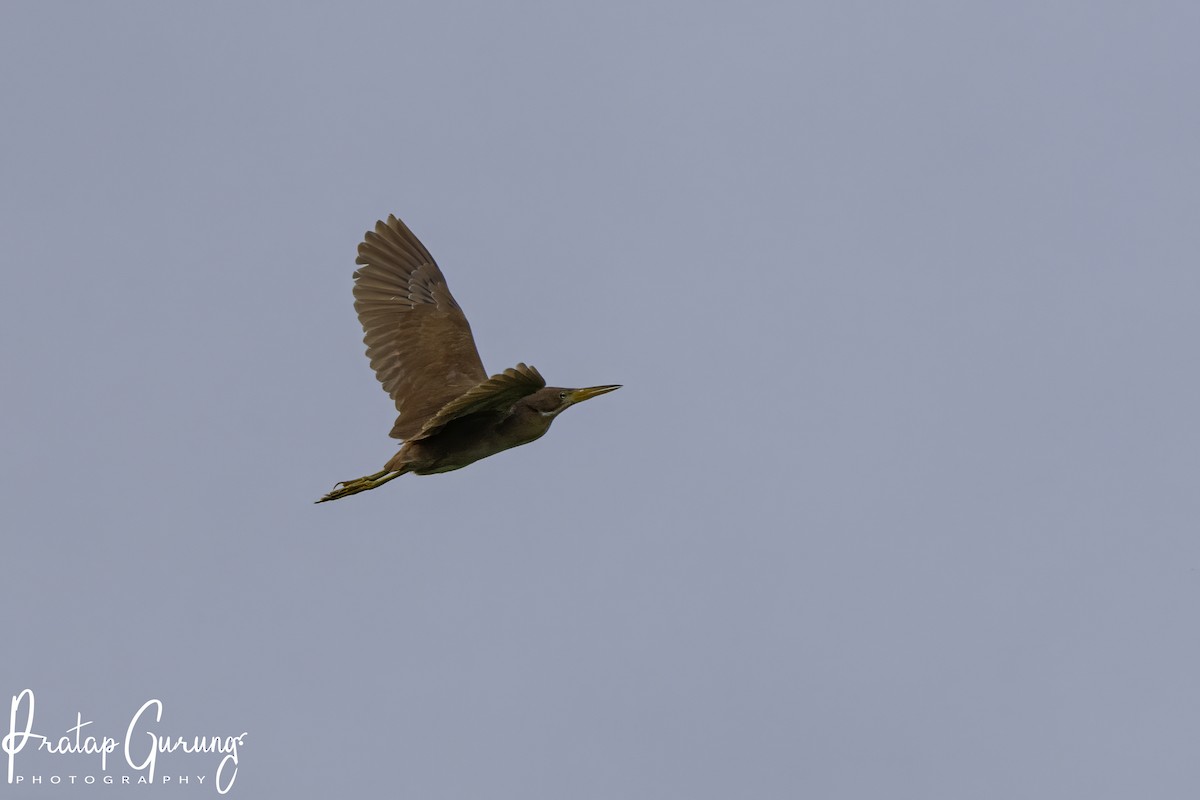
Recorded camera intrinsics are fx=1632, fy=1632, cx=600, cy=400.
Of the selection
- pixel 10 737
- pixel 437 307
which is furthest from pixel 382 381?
pixel 10 737

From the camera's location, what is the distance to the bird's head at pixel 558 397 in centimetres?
1460

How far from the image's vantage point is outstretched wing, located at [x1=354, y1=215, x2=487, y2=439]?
15.6 m

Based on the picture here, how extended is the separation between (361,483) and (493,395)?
2.12 metres

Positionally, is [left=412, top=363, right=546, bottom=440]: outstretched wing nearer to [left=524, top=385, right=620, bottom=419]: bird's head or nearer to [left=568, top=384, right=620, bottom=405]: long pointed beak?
[left=524, top=385, right=620, bottom=419]: bird's head

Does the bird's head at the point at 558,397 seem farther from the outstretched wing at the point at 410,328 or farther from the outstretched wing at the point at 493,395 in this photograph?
the outstretched wing at the point at 410,328

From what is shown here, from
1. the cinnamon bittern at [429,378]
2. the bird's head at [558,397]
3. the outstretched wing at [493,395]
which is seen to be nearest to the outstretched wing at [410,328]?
the cinnamon bittern at [429,378]

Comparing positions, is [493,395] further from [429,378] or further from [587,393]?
[429,378]

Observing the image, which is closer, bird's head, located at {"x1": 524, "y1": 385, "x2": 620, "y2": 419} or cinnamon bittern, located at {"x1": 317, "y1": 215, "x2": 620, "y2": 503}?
cinnamon bittern, located at {"x1": 317, "y1": 215, "x2": 620, "y2": 503}

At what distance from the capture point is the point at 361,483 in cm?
1436

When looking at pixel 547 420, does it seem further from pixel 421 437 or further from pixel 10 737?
pixel 10 737

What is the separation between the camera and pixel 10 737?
1551 cm

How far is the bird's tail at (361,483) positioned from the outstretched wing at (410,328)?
28.1 inches

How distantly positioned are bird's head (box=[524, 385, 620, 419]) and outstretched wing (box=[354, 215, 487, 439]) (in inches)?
42.3

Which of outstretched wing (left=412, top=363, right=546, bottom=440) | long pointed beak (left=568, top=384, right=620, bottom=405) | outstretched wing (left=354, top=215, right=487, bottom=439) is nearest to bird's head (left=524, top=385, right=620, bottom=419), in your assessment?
long pointed beak (left=568, top=384, right=620, bottom=405)
